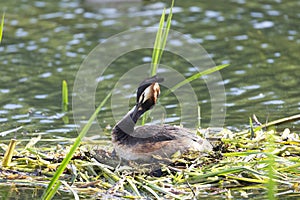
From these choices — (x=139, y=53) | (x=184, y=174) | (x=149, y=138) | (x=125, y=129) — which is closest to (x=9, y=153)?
(x=125, y=129)

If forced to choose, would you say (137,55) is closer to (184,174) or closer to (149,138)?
(149,138)

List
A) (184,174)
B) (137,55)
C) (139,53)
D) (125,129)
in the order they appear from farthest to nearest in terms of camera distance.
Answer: (139,53) → (137,55) → (125,129) → (184,174)

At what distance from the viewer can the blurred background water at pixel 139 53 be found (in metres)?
11.3

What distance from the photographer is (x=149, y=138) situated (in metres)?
7.95

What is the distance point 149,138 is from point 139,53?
22.4ft

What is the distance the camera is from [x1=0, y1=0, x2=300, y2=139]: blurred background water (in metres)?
11.3

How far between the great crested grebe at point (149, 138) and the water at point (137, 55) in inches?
89.5

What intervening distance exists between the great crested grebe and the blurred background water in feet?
7.27

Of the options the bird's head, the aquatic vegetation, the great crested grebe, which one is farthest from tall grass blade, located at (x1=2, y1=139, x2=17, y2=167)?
the bird's head

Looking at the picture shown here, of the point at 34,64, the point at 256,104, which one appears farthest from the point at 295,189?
the point at 34,64

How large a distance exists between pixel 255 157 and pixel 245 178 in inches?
20.5

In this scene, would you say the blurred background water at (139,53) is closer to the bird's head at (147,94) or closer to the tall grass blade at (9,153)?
the tall grass blade at (9,153)

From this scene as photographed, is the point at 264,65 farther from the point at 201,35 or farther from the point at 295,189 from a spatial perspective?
the point at 295,189

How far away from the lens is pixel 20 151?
8.48 meters
